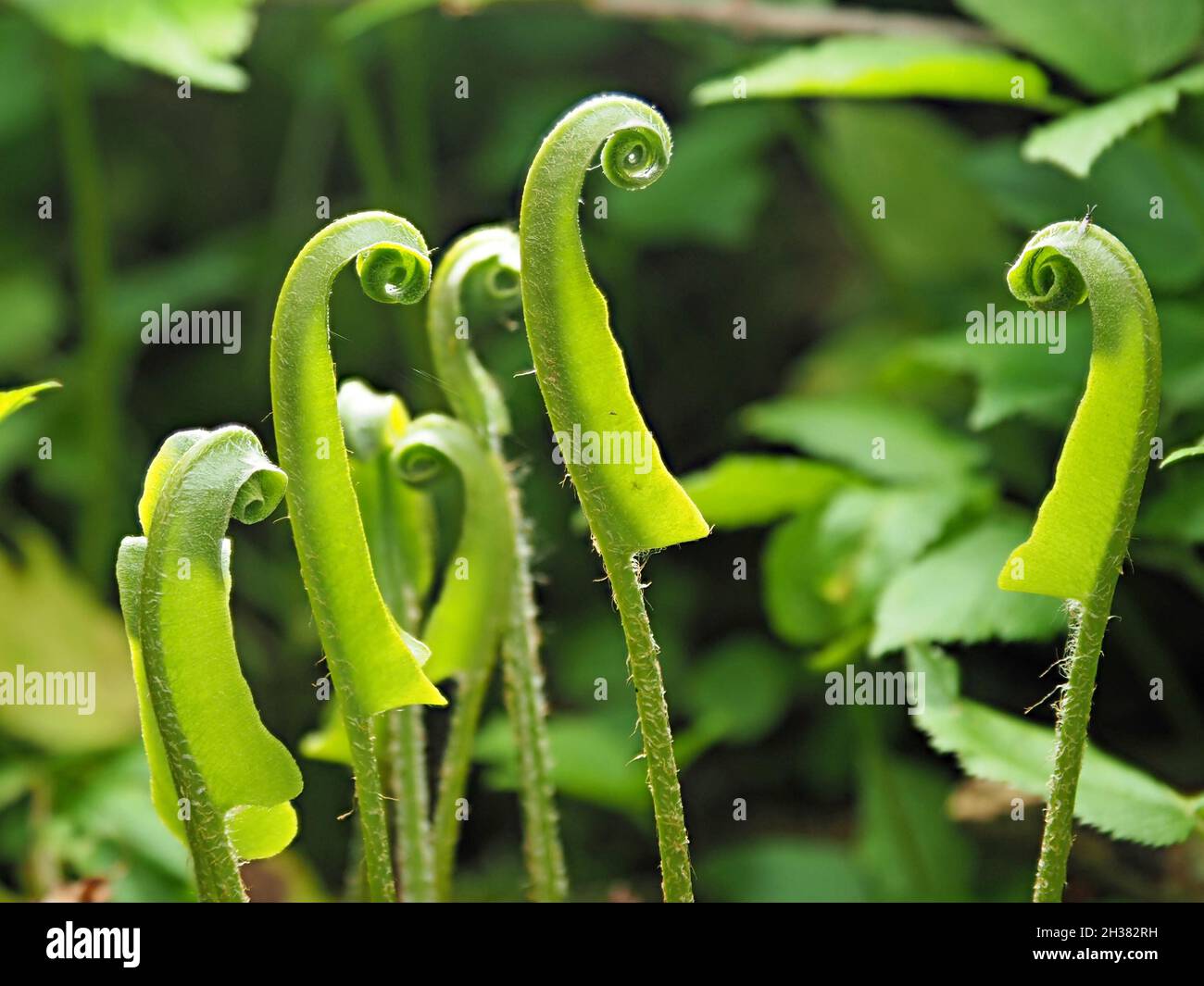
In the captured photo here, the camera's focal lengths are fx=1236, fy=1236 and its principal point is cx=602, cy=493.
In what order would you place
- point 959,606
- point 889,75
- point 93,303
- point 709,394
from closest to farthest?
point 959,606 < point 889,75 < point 93,303 < point 709,394

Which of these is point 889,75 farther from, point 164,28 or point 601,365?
point 164,28

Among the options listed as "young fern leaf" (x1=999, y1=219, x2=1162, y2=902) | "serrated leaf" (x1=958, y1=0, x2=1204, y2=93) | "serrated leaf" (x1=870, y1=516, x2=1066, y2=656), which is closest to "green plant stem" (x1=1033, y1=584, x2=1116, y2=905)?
"young fern leaf" (x1=999, y1=219, x2=1162, y2=902)

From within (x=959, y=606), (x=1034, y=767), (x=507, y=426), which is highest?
(x=507, y=426)

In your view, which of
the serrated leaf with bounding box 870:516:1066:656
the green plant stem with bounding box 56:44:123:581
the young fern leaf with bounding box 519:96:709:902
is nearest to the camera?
the young fern leaf with bounding box 519:96:709:902

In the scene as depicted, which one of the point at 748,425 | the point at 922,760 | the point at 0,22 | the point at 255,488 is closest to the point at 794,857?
the point at 922,760

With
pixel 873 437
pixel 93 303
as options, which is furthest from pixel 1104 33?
pixel 93 303

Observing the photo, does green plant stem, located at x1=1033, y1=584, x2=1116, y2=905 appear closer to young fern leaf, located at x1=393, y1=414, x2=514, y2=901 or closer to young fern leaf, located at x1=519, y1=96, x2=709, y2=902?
young fern leaf, located at x1=519, y1=96, x2=709, y2=902

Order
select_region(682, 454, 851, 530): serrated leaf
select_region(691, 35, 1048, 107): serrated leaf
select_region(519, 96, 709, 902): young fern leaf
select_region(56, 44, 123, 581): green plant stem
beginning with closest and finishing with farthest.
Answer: select_region(519, 96, 709, 902): young fern leaf
select_region(691, 35, 1048, 107): serrated leaf
select_region(682, 454, 851, 530): serrated leaf
select_region(56, 44, 123, 581): green plant stem
